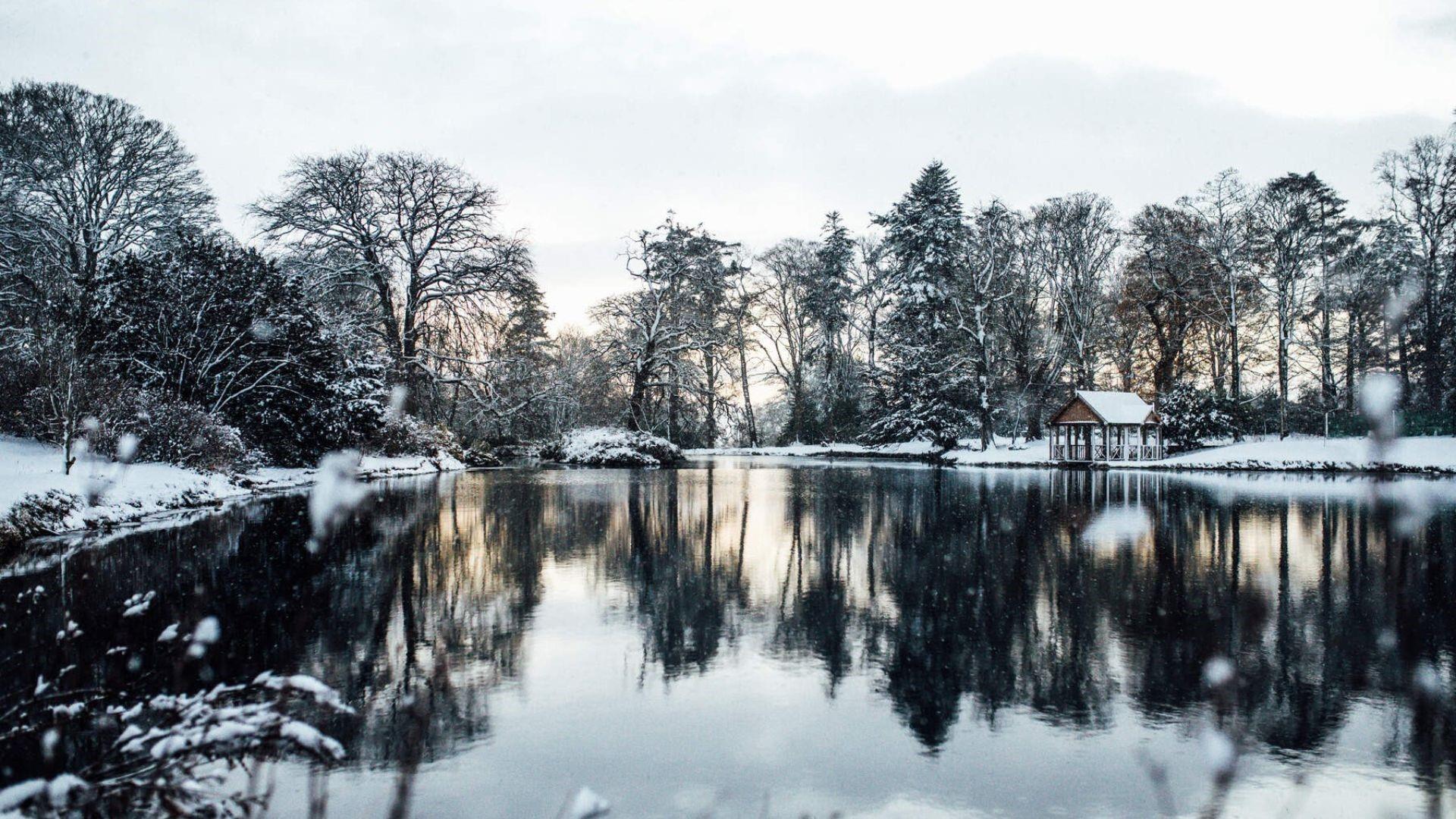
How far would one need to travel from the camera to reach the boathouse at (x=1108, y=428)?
41250 millimetres

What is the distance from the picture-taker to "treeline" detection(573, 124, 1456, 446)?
1604 inches

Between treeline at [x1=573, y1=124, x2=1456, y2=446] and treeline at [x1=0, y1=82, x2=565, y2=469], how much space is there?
8.99 m

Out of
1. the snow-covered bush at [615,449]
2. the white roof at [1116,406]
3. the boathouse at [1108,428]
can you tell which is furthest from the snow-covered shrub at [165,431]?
the white roof at [1116,406]

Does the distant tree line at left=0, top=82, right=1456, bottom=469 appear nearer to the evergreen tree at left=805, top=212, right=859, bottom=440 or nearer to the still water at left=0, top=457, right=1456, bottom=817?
the evergreen tree at left=805, top=212, right=859, bottom=440

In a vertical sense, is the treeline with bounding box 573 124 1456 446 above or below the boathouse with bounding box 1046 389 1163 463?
above

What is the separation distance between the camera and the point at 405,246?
35.3m

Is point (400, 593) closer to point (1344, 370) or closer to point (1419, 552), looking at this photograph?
point (1419, 552)

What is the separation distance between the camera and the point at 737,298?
59.5m

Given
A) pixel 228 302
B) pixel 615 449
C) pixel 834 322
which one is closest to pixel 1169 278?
pixel 834 322

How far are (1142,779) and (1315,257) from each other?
150ft

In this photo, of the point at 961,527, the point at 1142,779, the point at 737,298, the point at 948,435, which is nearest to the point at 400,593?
the point at 1142,779

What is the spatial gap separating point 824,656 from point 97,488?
45.3 feet

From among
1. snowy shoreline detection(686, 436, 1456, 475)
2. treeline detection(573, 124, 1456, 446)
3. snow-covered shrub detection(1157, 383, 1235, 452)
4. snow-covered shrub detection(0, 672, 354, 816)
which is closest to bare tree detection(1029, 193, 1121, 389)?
treeline detection(573, 124, 1456, 446)

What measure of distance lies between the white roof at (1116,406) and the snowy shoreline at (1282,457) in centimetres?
218
